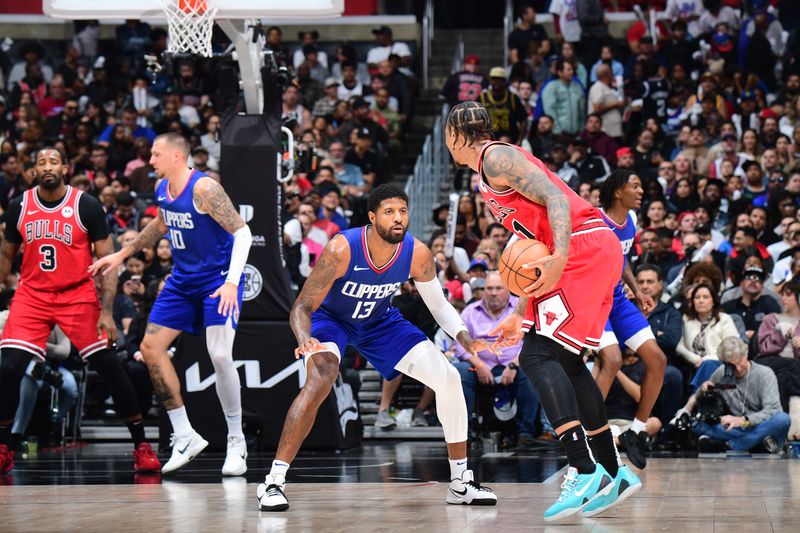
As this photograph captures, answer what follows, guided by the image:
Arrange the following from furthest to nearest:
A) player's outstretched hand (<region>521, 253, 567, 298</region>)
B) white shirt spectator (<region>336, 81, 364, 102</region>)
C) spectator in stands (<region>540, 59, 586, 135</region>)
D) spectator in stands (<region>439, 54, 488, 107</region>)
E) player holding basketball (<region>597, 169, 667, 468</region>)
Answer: white shirt spectator (<region>336, 81, 364, 102</region>), spectator in stands (<region>439, 54, 488, 107</region>), spectator in stands (<region>540, 59, 586, 135</region>), player holding basketball (<region>597, 169, 667, 468</region>), player's outstretched hand (<region>521, 253, 567, 298</region>)

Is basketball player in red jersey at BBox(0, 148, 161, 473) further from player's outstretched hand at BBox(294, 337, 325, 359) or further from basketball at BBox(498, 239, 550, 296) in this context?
basketball at BBox(498, 239, 550, 296)

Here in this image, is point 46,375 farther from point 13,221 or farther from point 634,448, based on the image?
point 634,448

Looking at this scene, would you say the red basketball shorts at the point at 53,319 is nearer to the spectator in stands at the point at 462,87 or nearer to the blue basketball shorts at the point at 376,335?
the blue basketball shorts at the point at 376,335

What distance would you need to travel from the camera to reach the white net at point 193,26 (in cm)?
968

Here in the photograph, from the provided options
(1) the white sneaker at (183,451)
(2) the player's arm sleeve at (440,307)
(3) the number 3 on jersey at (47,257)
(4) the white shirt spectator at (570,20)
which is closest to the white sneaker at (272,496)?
(2) the player's arm sleeve at (440,307)

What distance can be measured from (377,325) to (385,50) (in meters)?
13.6

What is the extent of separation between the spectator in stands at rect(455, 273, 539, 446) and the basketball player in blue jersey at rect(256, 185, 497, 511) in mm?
3907

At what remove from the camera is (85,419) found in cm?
1277

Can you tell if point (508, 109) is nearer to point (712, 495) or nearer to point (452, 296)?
point (452, 296)

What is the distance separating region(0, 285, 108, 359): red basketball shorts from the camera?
8883mm

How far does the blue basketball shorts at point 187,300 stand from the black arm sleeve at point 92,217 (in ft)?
2.45

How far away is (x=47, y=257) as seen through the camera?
8.95 m

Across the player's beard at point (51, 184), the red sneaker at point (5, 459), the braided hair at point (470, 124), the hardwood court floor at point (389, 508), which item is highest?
the player's beard at point (51, 184)

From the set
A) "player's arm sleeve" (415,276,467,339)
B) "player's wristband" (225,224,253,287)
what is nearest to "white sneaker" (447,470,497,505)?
"player's arm sleeve" (415,276,467,339)
